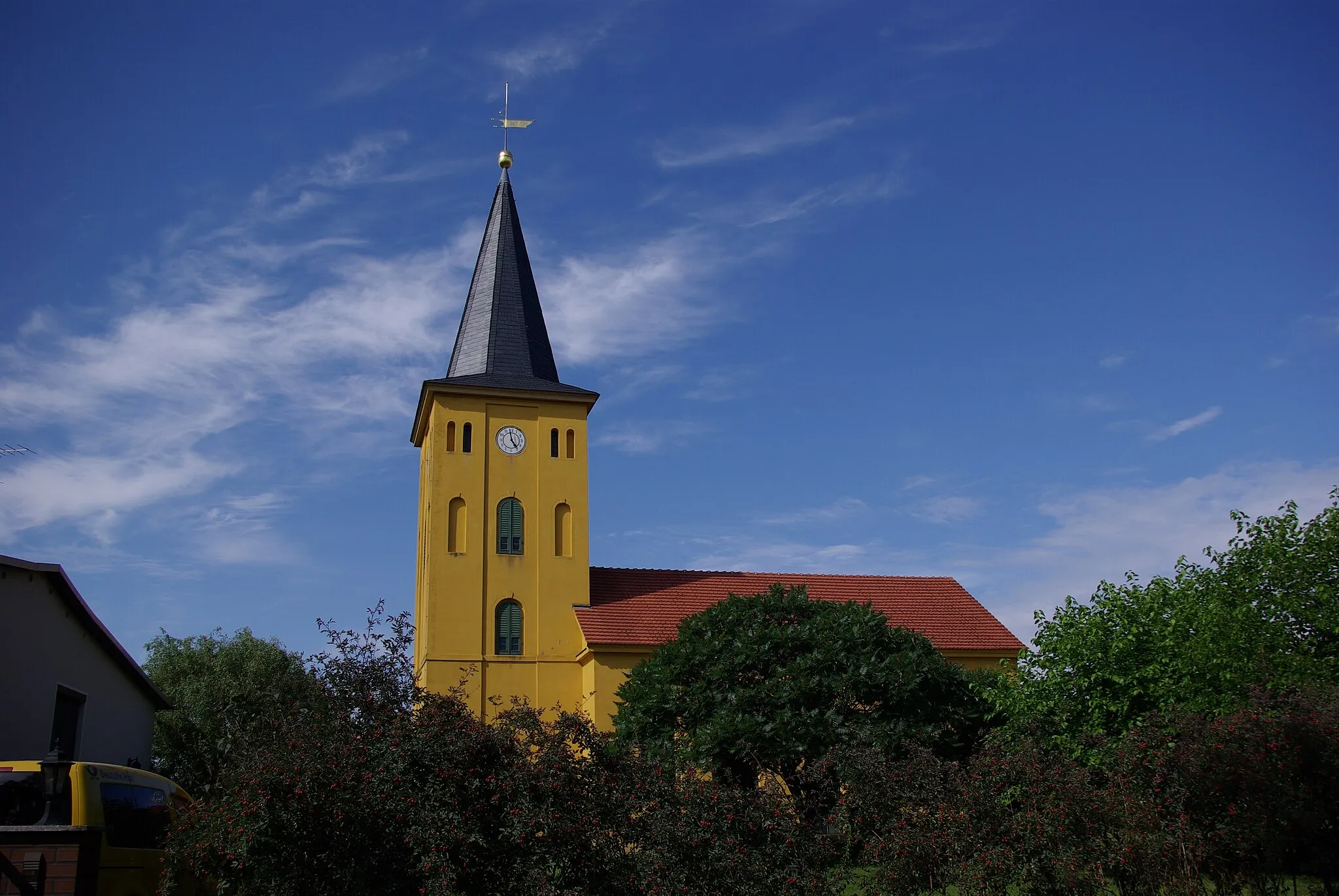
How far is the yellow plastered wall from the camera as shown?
32375 mm

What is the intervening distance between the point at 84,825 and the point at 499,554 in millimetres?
23239

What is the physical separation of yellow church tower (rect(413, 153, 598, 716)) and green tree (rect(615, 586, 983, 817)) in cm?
730

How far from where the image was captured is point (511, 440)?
1373 inches

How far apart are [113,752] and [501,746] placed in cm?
1877

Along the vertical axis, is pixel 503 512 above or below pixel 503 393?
below

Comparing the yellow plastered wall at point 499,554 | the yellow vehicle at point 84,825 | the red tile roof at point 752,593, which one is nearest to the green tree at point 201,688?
the yellow plastered wall at point 499,554

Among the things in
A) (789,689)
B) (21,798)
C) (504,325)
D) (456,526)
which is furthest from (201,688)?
(21,798)

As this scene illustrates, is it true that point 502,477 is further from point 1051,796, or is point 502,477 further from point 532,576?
point 1051,796

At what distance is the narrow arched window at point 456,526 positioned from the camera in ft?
109

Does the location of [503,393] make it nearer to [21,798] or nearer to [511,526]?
[511,526]

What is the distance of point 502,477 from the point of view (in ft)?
113

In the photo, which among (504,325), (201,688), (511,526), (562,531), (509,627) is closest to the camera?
(509,627)

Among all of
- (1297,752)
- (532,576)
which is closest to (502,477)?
(532,576)

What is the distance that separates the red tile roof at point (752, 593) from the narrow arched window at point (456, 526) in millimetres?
4364
